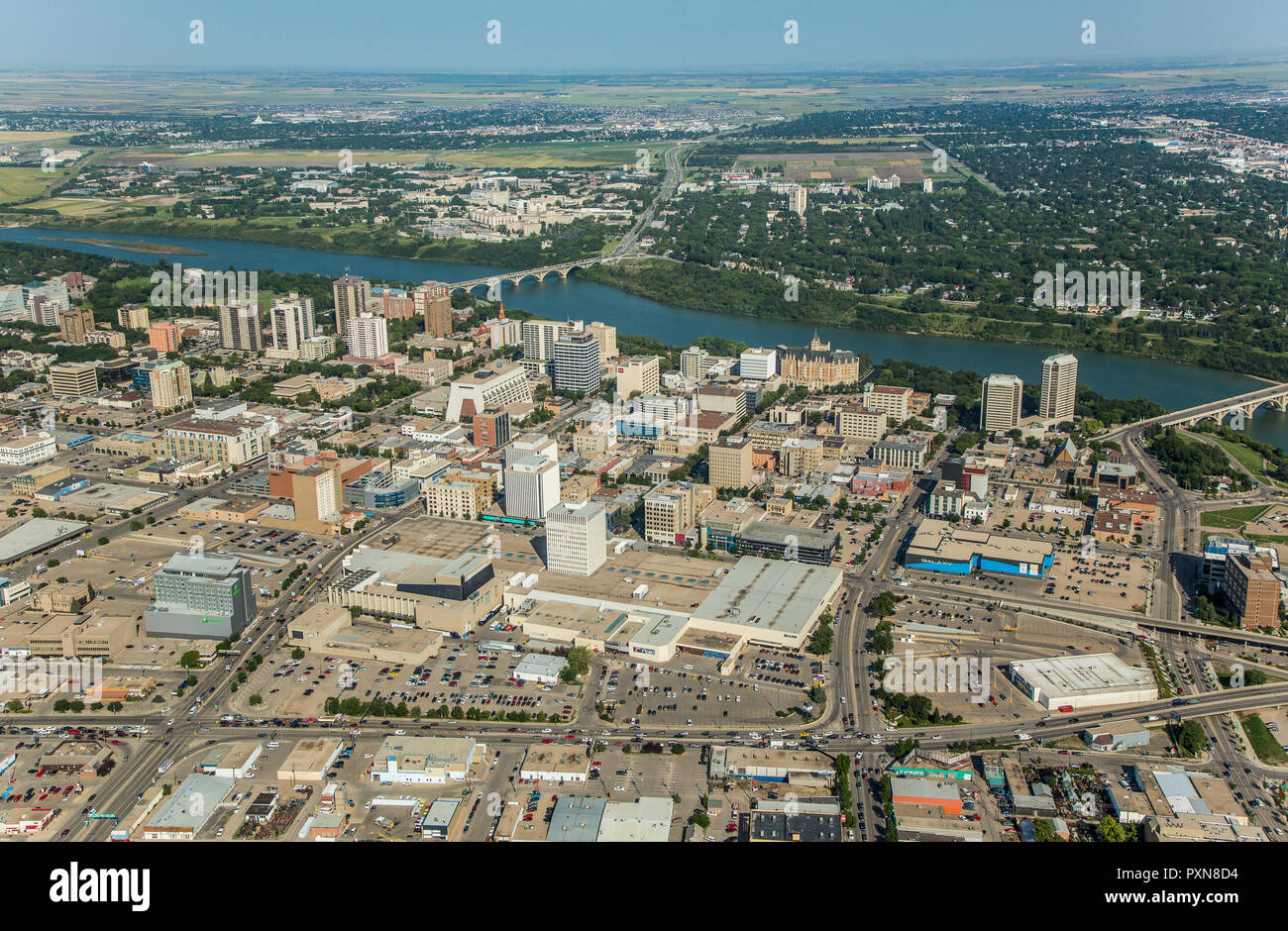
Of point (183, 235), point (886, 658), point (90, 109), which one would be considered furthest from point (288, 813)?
point (90, 109)

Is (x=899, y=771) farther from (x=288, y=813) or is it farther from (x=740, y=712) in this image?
(x=288, y=813)

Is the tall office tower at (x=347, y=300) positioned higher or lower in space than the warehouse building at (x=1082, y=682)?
higher

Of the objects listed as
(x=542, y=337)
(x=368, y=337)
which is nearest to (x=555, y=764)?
(x=542, y=337)

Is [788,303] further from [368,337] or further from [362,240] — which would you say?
[362,240]

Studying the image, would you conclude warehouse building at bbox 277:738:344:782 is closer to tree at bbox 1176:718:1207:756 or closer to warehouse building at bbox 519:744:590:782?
warehouse building at bbox 519:744:590:782

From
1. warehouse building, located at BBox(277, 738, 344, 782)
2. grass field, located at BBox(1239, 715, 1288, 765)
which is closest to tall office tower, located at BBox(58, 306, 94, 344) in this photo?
warehouse building, located at BBox(277, 738, 344, 782)

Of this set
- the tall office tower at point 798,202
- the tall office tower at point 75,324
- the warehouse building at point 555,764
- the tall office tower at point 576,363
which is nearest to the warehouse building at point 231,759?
the warehouse building at point 555,764

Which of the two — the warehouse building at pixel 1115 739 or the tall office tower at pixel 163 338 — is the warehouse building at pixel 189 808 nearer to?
the warehouse building at pixel 1115 739
